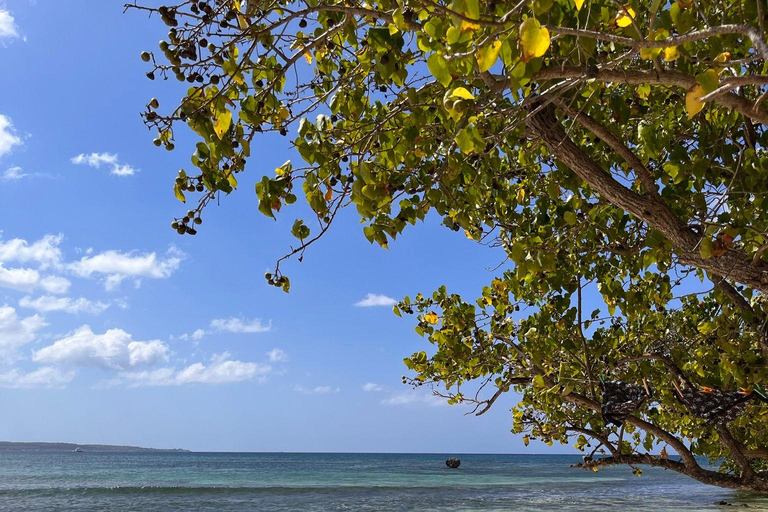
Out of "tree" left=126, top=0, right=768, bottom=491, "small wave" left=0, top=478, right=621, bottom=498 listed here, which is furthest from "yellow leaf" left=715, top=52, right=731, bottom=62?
"small wave" left=0, top=478, right=621, bottom=498

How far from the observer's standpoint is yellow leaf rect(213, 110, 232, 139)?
265 centimetres

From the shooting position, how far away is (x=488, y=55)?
1903 mm

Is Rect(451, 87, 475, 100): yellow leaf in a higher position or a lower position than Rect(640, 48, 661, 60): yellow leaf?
lower

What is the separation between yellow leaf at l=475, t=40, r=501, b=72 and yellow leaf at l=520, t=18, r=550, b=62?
0.56 feet

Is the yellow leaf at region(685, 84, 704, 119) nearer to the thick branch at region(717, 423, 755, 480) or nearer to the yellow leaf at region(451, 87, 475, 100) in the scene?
the yellow leaf at region(451, 87, 475, 100)

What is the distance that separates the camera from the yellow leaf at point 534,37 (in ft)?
5.59

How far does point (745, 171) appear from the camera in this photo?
152 inches

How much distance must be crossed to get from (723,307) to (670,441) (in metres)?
1.84

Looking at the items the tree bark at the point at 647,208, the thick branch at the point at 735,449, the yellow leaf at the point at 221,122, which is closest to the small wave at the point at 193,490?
the thick branch at the point at 735,449

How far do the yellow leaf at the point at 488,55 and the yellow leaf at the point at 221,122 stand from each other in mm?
1273

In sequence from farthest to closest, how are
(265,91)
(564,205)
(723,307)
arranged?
(723,307), (564,205), (265,91)

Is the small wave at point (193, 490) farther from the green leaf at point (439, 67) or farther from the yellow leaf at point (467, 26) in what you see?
the yellow leaf at point (467, 26)

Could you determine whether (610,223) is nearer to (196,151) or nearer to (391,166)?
(391,166)

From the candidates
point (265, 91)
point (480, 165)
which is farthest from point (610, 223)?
point (265, 91)
